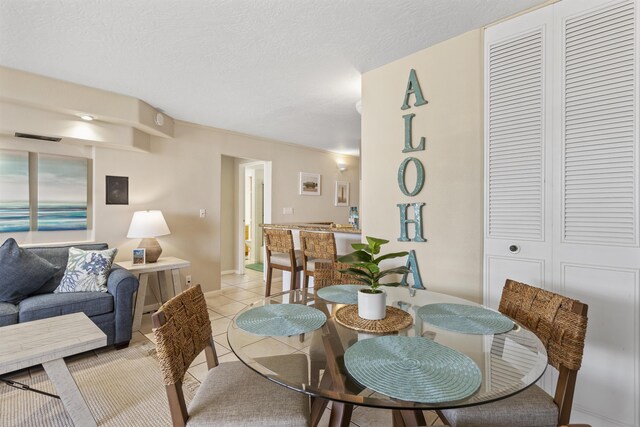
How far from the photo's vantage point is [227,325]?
10.3 ft

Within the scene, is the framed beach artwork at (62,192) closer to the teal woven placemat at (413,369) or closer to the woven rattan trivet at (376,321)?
the woven rattan trivet at (376,321)

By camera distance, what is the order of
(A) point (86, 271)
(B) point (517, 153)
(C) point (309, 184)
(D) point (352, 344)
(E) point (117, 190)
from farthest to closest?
(C) point (309, 184)
(E) point (117, 190)
(A) point (86, 271)
(B) point (517, 153)
(D) point (352, 344)

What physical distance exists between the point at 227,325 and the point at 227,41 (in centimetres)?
264

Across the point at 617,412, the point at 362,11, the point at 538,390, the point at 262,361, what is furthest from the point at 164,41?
the point at 617,412

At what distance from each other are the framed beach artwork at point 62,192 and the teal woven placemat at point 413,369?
3.39m

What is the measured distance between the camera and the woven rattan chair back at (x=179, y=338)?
1.01 meters

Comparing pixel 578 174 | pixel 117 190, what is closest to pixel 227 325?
pixel 117 190

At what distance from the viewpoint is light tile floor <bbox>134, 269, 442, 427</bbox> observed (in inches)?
46.4

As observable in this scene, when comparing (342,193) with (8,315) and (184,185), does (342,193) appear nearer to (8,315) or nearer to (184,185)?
(184,185)

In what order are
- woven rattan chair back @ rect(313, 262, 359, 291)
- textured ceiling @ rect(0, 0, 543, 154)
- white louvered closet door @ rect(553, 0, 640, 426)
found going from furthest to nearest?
woven rattan chair back @ rect(313, 262, 359, 291)
textured ceiling @ rect(0, 0, 543, 154)
white louvered closet door @ rect(553, 0, 640, 426)

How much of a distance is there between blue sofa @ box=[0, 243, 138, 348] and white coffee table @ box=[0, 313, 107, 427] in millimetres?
439

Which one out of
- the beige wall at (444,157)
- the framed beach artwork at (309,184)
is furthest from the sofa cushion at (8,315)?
the framed beach artwork at (309,184)

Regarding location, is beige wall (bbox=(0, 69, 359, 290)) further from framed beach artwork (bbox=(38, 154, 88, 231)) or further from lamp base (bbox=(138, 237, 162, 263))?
lamp base (bbox=(138, 237, 162, 263))

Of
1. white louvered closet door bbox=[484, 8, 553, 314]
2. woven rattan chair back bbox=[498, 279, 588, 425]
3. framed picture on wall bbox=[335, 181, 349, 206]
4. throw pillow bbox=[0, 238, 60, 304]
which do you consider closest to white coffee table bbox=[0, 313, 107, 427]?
throw pillow bbox=[0, 238, 60, 304]
